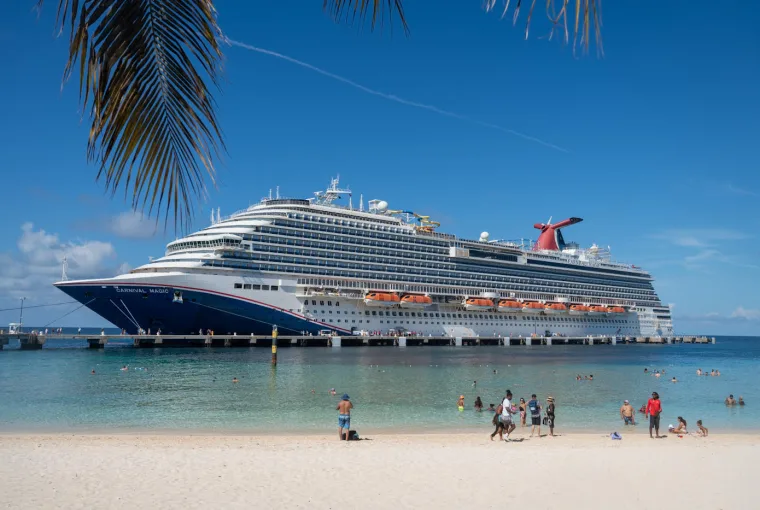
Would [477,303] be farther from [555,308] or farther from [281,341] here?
[281,341]

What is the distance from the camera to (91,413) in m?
22.5

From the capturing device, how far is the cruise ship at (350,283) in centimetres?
5622

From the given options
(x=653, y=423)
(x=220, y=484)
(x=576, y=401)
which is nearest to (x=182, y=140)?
(x=220, y=484)

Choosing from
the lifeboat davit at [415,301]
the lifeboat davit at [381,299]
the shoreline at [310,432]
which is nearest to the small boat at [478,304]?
the lifeboat davit at [415,301]

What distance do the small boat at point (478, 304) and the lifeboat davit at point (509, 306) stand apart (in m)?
2.54

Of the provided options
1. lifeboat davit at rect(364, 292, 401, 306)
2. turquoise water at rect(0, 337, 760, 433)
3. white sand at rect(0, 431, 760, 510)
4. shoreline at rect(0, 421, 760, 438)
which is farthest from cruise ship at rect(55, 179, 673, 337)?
white sand at rect(0, 431, 760, 510)

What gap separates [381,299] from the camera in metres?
69.8

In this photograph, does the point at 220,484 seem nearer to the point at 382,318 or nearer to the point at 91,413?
the point at 91,413

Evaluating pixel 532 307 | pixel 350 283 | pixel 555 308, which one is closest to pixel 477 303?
pixel 532 307

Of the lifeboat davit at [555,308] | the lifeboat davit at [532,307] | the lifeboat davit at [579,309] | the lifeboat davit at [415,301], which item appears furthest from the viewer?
the lifeboat davit at [579,309]

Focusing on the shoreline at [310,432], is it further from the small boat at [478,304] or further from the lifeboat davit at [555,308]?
the lifeboat davit at [555,308]

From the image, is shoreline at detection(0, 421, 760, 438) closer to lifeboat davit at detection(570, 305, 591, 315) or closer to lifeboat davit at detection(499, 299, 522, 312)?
lifeboat davit at detection(499, 299, 522, 312)

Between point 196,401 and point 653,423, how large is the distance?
58.0ft

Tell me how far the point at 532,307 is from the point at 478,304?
447 inches
